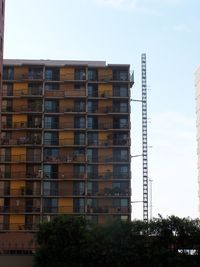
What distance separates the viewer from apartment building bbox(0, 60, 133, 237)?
10362 centimetres

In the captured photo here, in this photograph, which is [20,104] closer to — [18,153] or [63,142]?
[18,153]

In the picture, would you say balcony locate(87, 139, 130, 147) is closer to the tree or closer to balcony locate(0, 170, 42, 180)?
balcony locate(0, 170, 42, 180)

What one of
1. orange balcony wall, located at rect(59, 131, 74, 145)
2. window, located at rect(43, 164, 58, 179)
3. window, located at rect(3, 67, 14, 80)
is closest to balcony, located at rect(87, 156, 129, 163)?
orange balcony wall, located at rect(59, 131, 74, 145)

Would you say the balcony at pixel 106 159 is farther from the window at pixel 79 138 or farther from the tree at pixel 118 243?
the tree at pixel 118 243

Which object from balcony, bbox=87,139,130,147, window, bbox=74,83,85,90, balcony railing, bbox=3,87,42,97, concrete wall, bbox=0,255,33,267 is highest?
window, bbox=74,83,85,90

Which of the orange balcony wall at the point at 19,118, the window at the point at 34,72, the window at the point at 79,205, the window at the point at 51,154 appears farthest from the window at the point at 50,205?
the window at the point at 34,72

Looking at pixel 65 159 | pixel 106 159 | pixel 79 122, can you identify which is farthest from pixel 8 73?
pixel 106 159

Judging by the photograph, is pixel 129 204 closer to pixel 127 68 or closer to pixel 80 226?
pixel 127 68

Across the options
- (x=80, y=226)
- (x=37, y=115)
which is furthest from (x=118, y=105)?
(x=80, y=226)

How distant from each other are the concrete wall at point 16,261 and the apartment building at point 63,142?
27041mm

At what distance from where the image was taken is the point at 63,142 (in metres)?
108

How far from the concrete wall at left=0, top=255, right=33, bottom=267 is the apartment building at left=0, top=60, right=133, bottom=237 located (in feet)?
88.7

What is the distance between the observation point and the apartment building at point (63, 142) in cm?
10362

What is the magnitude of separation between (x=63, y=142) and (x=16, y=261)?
35.8m
